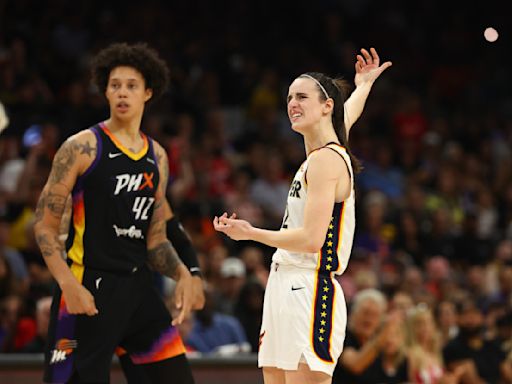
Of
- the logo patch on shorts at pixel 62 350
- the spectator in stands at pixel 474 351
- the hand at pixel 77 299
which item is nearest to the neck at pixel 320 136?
the hand at pixel 77 299

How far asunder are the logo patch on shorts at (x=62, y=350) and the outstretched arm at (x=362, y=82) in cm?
→ 191

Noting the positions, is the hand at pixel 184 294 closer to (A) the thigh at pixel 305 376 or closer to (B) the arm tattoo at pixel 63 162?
(B) the arm tattoo at pixel 63 162

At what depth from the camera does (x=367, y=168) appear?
14.0m

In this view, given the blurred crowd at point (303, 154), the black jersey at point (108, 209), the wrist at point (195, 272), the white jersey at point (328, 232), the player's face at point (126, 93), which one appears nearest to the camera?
the white jersey at point (328, 232)

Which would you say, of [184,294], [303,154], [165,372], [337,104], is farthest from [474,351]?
[337,104]

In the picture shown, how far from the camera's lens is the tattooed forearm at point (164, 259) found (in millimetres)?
6184

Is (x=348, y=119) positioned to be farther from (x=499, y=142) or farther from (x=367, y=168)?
(x=499, y=142)

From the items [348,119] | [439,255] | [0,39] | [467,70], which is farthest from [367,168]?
[348,119]

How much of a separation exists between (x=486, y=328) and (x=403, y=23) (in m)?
7.60

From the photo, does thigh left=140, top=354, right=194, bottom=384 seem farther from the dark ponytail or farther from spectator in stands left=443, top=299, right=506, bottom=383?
spectator in stands left=443, top=299, right=506, bottom=383

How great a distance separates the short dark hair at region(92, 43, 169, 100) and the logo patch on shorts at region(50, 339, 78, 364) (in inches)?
58.0

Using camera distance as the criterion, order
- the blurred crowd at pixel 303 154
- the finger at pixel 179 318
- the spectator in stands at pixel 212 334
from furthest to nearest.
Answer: the blurred crowd at pixel 303 154
the spectator in stands at pixel 212 334
the finger at pixel 179 318

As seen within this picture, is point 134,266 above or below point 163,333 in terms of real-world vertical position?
above

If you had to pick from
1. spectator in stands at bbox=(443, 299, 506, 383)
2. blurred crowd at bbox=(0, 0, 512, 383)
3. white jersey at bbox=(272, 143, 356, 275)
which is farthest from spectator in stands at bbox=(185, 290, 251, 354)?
white jersey at bbox=(272, 143, 356, 275)
